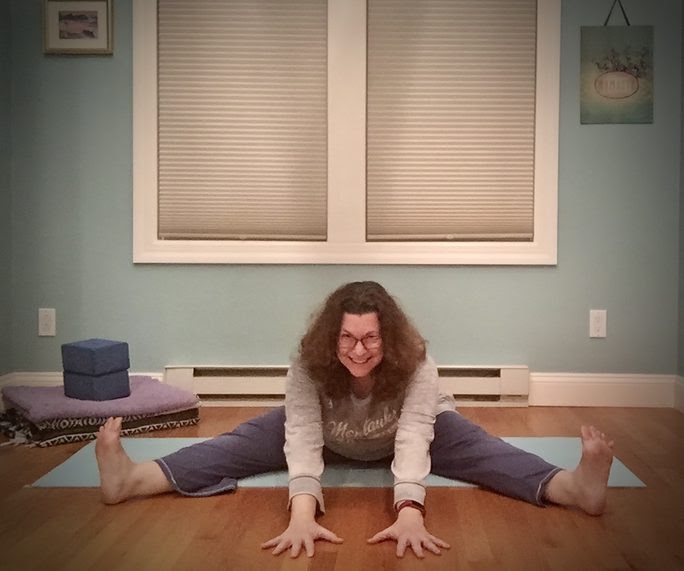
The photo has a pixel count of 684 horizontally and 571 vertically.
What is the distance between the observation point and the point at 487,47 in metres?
3.79

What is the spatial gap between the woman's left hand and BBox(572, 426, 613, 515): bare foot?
1.37ft

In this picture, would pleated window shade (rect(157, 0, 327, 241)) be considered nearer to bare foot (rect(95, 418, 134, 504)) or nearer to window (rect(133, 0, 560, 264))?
window (rect(133, 0, 560, 264))

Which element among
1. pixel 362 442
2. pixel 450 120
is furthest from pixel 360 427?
pixel 450 120

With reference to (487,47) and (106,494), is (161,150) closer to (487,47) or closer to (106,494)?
(487,47)

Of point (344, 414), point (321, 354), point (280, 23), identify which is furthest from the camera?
Answer: point (280, 23)

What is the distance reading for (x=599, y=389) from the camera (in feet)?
12.5

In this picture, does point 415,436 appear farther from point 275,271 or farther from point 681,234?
point 681,234

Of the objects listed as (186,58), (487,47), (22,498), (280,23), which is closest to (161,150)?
(186,58)

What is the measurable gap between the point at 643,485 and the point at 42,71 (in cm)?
298

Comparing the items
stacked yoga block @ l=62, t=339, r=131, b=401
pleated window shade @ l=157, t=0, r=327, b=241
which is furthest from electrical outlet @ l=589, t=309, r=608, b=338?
stacked yoga block @ l=62, t=339, r=131, b=401

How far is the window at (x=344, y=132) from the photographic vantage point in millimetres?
3781

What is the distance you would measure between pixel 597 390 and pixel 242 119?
1968 millimetres

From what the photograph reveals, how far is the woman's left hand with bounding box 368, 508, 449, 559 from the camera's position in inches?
77.5

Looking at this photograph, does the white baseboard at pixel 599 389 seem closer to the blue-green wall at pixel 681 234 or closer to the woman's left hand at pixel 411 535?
the blue-green wall at pixel 681 234
